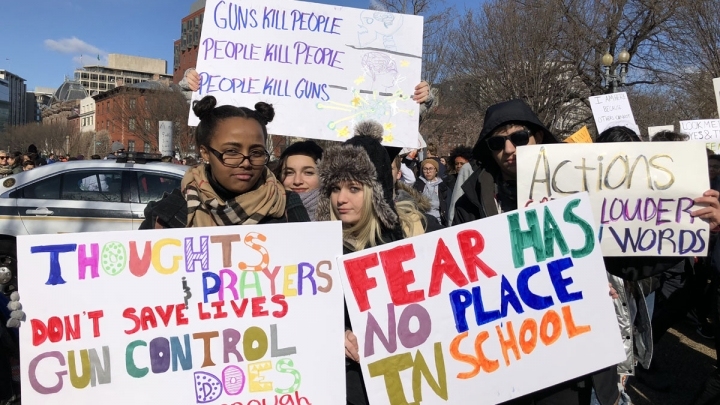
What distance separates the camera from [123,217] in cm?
779

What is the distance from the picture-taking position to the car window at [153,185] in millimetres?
7949

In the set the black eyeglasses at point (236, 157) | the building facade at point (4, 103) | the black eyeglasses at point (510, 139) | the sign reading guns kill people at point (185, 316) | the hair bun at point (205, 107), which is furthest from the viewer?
the building facade at point (4, 103)

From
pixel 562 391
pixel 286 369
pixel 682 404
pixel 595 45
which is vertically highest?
pixel 595 45

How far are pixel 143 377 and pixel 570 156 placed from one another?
6.46ft

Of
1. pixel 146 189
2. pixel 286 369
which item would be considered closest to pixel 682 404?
pixel 286 369

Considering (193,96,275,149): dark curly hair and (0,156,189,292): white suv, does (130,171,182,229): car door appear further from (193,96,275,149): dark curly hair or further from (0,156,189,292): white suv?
(193,96,275,149): dark curly hair

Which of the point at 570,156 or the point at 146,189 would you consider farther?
the point at 146,189

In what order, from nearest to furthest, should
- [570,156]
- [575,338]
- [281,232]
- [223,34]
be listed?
[281,232], [575,338], [570,156], [223,34]

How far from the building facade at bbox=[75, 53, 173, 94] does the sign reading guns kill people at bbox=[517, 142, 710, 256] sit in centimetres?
15172

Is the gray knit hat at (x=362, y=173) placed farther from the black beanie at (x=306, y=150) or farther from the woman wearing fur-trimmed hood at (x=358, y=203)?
the black beanie at (x=306, y=150)

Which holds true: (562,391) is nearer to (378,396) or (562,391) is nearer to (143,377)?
(378,396)

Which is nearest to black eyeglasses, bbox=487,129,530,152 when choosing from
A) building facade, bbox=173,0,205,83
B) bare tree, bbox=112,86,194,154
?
bare tree, bbox=112,86,194,154

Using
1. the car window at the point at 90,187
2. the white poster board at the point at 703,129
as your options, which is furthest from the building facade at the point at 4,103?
the white poster board at the point at 703,129

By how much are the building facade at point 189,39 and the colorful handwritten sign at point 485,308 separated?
73.5 metres
